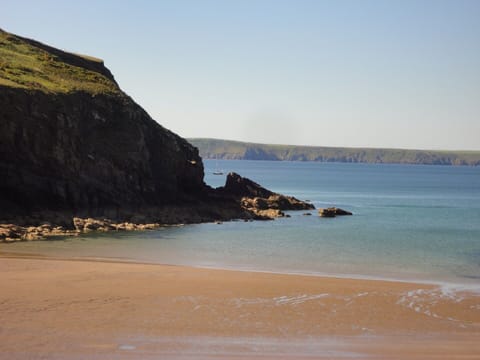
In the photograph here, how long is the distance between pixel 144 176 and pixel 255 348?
1526 inches

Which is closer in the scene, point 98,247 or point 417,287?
point 417,287

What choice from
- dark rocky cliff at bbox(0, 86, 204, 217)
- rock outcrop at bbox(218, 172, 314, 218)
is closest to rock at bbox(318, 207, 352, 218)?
rock outcrop at bbox(218, 172, 314, 218)

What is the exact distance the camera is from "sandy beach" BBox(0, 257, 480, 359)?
15.7 meters

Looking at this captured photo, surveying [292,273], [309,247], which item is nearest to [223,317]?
[292,273]

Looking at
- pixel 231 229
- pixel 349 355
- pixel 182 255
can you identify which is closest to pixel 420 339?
pixel 349 355

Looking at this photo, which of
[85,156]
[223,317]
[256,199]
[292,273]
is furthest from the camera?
[256,199]

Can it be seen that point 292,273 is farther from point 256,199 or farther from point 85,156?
point 256,199

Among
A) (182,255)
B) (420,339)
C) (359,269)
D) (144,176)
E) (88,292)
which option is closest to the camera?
(420,339)

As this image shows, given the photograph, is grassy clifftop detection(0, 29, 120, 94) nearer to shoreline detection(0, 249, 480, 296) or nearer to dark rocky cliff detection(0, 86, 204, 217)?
dark rocky cliff detection(0, 86, 204, 217)

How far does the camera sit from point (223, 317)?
1916 centimetres

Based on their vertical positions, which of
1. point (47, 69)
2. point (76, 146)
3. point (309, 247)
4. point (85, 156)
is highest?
point (47, 69)

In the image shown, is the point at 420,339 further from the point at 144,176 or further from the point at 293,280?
the point at 144,176

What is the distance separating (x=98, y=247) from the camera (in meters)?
36.8

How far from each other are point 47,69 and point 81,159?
12656 millimetres
